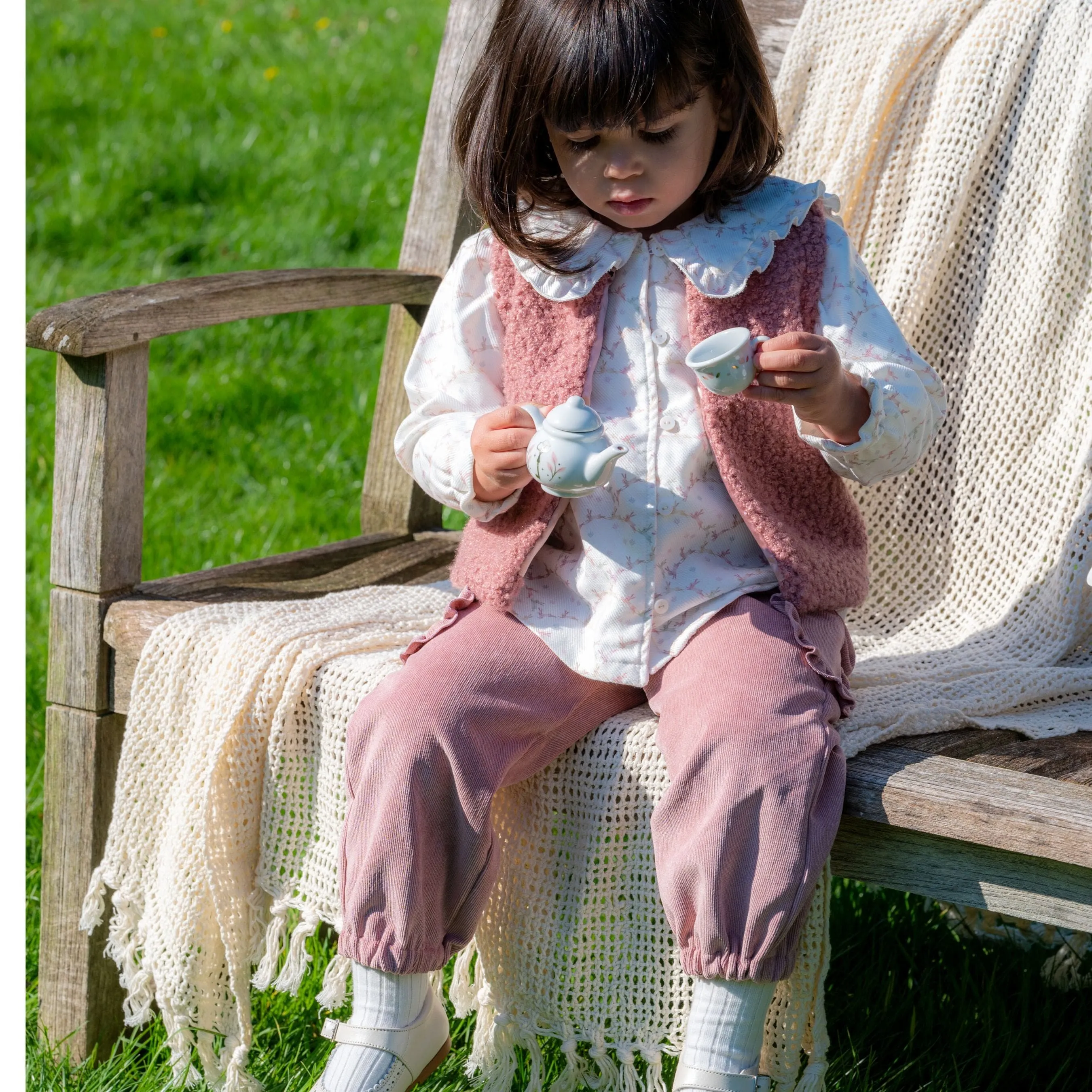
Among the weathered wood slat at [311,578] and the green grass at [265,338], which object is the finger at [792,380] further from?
the green grass at [265,338]

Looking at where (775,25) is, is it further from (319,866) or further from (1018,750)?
(319,866)

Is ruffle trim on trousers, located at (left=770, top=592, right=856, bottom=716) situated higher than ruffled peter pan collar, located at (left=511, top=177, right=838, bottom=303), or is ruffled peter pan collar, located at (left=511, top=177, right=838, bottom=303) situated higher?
ruffled peter pan collar, located at (left=511, top=177, right=838, bottom=303)

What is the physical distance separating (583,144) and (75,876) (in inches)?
45.6

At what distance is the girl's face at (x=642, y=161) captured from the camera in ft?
4.82

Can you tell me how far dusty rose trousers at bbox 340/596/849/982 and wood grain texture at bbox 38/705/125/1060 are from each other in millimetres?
586

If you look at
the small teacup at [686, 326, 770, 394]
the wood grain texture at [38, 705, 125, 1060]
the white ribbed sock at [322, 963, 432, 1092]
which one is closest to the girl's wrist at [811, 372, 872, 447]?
the small teacup at [686, 326, 770, 394]

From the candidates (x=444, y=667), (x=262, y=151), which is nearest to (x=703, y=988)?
(x=444, y=667)

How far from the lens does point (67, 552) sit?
6.16ft

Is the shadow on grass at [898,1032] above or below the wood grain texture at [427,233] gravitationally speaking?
below

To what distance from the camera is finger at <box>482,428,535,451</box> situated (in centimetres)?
147

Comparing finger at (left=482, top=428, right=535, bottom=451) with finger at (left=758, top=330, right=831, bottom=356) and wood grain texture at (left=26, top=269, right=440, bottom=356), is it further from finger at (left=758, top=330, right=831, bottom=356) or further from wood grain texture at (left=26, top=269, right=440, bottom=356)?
wood grain texture at (left=26, top=269, right=440, bottom=356)

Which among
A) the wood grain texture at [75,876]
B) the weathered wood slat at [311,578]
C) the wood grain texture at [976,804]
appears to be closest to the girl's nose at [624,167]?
the wood grain texture at [976,804]

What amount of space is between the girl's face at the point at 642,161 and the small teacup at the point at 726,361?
20 centimetres

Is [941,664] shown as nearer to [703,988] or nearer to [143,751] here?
[703,988]
